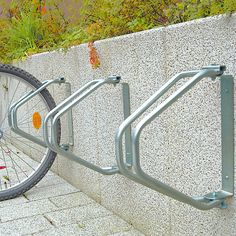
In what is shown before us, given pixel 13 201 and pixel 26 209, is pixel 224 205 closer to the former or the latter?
pixel 26 209

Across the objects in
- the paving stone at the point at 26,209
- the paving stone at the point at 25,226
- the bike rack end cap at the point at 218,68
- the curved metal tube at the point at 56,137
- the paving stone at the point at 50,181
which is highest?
the bike rack end cap at the point at 218,68

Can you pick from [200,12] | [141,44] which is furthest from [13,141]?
[200,12]

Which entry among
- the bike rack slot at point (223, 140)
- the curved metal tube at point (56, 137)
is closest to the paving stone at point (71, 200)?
the curved metal tube at point (56, 137)

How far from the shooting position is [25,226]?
2.63 metres

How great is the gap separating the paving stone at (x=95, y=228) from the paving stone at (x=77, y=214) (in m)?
0.07

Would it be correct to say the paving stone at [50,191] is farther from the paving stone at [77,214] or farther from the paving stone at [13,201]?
the paving stone at [77,214]

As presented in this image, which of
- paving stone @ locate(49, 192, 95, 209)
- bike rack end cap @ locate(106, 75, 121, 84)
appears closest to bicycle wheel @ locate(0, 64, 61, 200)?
paving stone @ locate(49, 192, 95, 209)

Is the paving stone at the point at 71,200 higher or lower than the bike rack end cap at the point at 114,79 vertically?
lower

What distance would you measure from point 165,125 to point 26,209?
4.21 ft

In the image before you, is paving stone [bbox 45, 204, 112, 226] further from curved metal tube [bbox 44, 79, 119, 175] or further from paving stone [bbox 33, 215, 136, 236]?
curved metal tube [bbox 44, 79, 119, 175]

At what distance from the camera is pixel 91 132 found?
297 centimetres

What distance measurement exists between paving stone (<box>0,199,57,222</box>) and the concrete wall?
0.31 meters

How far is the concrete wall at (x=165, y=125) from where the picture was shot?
1.80 meters

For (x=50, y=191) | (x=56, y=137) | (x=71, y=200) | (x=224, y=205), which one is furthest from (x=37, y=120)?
(x=224, y=205)
